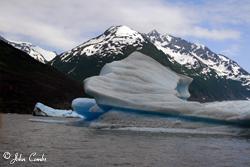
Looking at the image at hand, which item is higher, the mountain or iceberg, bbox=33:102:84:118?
the mountain

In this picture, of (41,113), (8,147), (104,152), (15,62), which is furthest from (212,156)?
(15,62)

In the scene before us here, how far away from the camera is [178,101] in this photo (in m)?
31.8

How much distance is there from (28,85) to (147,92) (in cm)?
9633

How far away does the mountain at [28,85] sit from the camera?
11406cm

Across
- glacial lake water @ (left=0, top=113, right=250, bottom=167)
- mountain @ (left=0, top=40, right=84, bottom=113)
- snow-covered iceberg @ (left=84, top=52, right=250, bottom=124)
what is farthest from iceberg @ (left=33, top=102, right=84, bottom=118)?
glacial lake water @ (left=0, top=113, right=250, bottom=167)

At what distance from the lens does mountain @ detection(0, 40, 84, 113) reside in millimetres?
114062

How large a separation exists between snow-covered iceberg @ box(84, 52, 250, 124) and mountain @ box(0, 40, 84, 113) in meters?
68.5

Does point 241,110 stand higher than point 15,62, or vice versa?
point 15,62

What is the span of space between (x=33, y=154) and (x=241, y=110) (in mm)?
16636

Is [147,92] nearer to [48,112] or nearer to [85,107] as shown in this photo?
[85,107]

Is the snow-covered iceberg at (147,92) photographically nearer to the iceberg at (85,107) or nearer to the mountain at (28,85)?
the iceberg at (85,107)

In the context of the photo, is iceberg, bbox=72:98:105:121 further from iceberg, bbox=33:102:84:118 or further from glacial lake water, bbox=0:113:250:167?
iceberg, bbox=33:102:84:118

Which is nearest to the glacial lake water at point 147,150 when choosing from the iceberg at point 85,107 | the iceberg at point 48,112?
the iceberg at point 85,107

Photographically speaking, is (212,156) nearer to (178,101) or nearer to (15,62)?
(178,101)
